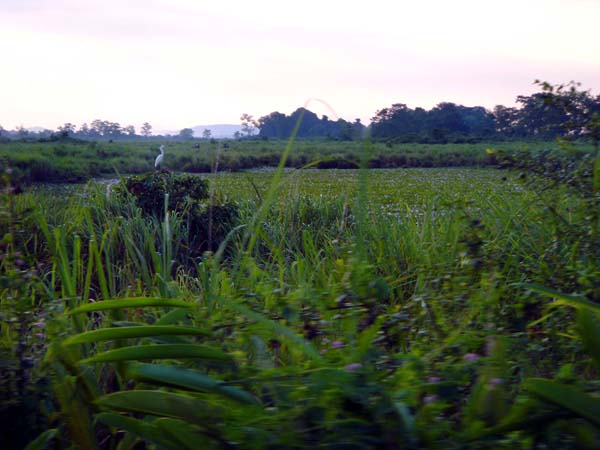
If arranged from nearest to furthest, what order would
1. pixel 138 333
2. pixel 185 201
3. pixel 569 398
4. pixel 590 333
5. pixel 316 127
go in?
1. pixel 569 398
2. pixel 590 333
3. pixel 138 333
4. pixel 316 127
5. pixel 185 201

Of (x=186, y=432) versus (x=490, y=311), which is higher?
(x=490, y=311)

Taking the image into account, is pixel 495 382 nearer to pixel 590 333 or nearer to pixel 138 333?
pixel 590 333

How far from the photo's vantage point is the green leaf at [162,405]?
89cm

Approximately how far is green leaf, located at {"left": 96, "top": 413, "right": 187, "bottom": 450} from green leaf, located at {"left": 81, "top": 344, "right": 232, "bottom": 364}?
0.11 m

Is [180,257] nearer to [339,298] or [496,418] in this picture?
[339,298]

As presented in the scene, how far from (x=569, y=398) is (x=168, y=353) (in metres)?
0.62

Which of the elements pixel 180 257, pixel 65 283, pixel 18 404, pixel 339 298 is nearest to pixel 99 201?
pixel 180 257

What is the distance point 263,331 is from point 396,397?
11.9 inches

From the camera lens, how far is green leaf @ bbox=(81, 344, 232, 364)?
995mm

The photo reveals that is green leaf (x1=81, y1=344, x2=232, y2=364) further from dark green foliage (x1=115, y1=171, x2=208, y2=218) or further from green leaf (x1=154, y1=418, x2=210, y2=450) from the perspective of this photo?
dark green foliage (x1=115, y1=171, x2=208, y2=218)

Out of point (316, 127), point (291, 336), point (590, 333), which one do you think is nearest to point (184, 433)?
point (291, 336)

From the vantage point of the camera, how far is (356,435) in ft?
2.71

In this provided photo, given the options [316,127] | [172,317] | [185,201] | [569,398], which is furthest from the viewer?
[185,201]

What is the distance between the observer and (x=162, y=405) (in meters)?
0.98
